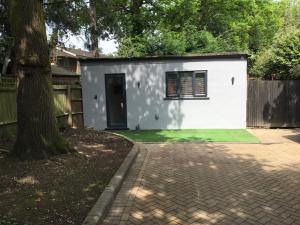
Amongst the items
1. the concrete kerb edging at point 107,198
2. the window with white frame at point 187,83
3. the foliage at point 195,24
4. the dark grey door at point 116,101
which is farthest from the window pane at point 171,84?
the concrete kerb edging at point 107,198

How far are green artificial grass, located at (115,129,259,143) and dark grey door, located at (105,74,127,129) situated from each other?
0.77 metres

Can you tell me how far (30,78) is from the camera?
6699mm

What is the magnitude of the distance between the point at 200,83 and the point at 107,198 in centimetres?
972

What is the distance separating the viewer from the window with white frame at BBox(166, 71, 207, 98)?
45.4ft

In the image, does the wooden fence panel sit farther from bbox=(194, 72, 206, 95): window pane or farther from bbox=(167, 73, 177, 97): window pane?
bbox=(194, 72, 206, 95): window pane

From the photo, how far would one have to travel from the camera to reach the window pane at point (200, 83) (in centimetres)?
1384

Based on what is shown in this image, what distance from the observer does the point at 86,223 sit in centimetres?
397

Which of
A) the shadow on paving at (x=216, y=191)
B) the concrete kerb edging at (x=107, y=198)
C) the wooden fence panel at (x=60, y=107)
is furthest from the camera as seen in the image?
the wooden fence panel at (x=60, y=107)

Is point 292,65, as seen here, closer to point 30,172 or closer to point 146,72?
point 146,72

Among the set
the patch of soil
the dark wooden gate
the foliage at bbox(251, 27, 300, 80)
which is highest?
the foliage at bbox(251, 27, 300, 80)

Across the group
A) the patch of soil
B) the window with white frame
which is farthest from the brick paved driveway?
the window with white frame

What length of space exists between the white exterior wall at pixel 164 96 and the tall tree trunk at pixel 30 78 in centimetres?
754

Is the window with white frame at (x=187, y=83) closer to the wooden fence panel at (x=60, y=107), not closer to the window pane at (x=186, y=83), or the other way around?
the window pane at (x=186, y=83)

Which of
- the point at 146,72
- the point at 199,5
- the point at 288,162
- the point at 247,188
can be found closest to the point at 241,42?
the point at 199,5
